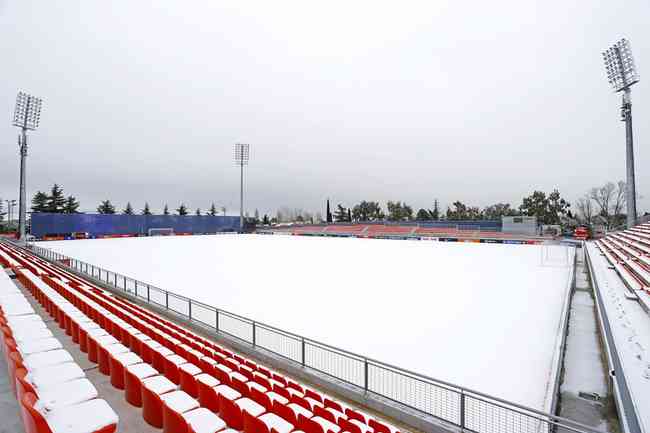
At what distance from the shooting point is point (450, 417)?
→ 4.41 m

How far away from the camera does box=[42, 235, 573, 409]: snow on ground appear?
6270 millimetres

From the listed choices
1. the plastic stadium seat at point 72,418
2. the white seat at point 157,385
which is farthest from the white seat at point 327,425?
the plastic stadium seat at point 72,418

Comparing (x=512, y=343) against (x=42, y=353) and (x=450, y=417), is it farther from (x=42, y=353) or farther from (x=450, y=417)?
(x=42, y=353)

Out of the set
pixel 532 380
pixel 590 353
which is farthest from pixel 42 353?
pixel 590 353

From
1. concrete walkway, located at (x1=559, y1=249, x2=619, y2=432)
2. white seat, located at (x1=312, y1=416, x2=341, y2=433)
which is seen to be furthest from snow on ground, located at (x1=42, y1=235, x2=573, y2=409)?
white seat, located at (x1=312, y1=416, x2=341, y2=433)

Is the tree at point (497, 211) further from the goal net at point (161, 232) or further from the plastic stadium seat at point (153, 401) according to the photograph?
the plastic stadium seat at point (153, 401)

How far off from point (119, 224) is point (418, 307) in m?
51.1

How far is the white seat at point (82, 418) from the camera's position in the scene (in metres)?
2.25

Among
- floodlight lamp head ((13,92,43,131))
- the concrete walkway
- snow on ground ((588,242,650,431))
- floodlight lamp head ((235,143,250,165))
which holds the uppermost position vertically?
floodlight lamp head ((235,143,250,165))

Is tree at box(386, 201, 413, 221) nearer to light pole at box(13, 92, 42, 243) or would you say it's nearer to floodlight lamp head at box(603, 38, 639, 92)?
floodlight lamp head at box(603, 38, 639, 92)

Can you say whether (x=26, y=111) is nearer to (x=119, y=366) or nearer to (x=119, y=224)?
(x=119, y=224)

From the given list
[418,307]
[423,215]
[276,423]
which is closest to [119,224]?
[418,307]

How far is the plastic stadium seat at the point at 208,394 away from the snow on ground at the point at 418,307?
3.86m

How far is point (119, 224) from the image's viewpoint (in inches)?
1917
